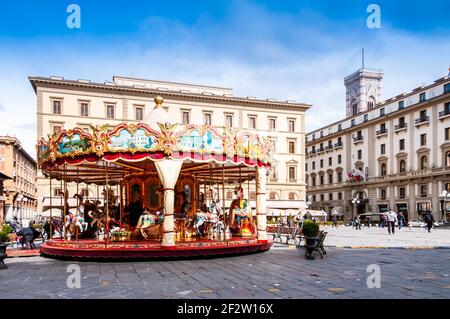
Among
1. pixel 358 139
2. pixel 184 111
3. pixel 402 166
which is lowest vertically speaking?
pixel 402 166

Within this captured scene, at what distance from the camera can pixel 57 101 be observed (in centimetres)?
4872

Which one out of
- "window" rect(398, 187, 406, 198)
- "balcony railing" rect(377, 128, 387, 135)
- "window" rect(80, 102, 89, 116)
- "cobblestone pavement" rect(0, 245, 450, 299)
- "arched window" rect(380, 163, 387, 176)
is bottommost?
"cobblestone pavement" rect(0, 245, 450, 299)

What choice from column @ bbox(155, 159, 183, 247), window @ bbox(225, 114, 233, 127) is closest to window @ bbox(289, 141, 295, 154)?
window @ bbox(225, 114, 233, 127)

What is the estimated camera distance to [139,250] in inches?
535

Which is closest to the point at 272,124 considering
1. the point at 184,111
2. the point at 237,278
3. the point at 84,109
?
the point at 184,111

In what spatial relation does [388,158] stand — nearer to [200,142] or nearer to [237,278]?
[200,142]

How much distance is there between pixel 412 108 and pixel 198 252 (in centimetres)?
4537

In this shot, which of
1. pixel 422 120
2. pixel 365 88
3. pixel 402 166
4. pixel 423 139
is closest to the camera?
pixel 422 120

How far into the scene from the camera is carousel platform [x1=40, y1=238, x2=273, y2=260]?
13.6 metres

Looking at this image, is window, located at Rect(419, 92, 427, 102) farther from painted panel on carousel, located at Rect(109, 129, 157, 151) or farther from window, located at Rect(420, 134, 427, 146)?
painted panel on carousel, located at Rect(109, 129, 157, 151)

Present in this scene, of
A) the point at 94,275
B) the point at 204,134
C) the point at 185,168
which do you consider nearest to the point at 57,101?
the point at 185,168

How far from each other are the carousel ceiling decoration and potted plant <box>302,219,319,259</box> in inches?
135

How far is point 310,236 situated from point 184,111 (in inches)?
1652
